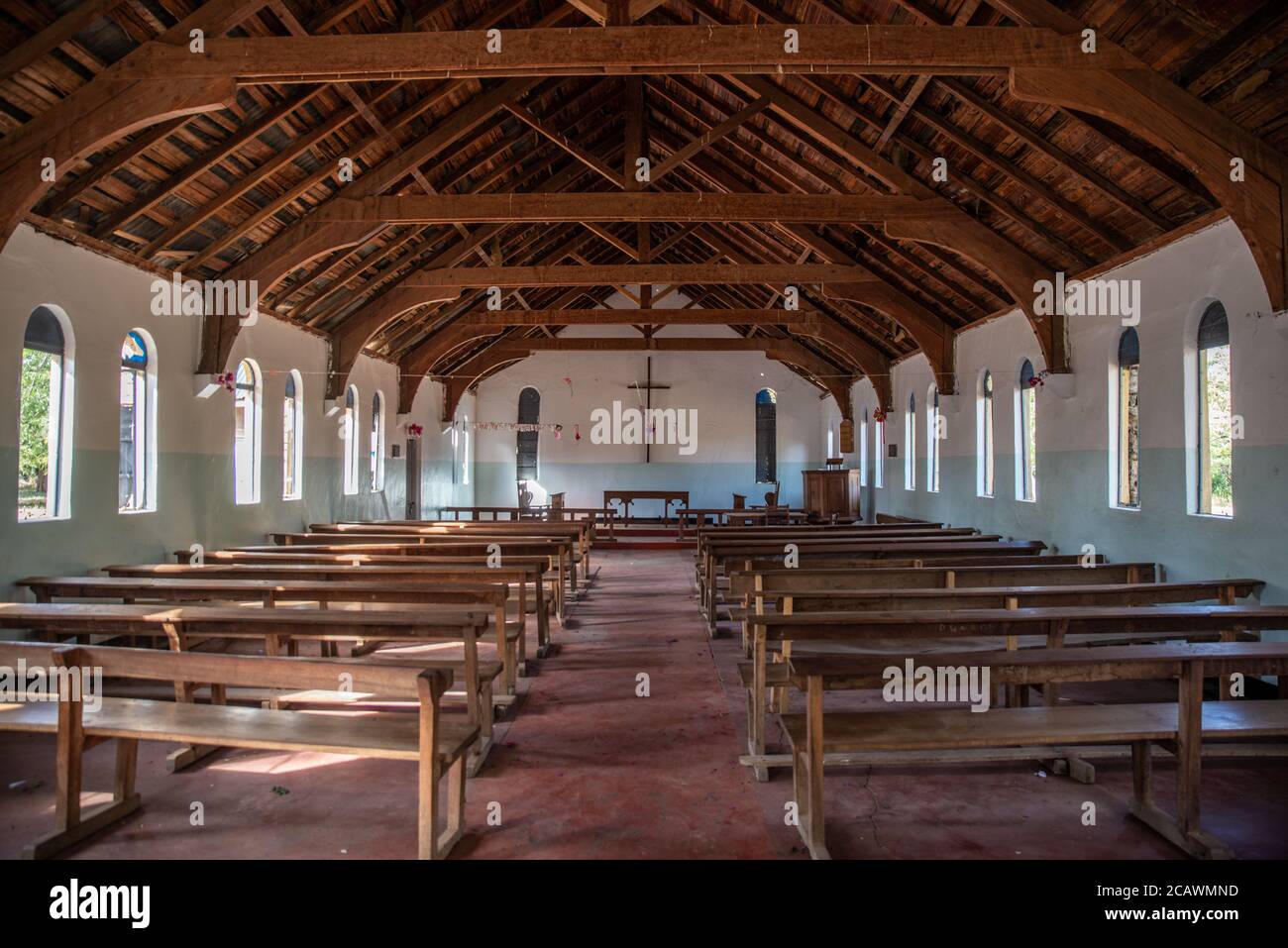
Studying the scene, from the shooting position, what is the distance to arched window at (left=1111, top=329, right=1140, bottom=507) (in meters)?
6.68

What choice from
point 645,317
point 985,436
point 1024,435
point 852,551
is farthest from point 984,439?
point 645,317

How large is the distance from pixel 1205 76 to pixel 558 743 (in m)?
5.52

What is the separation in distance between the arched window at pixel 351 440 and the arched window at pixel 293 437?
1.30 metres

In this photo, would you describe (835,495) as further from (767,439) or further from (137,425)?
(137,425)

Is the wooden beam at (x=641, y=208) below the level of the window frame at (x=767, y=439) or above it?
above

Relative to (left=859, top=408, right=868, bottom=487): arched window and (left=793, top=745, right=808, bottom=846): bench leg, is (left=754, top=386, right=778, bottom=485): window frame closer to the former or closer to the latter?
(left=859, top=408, right=868, bottom=487): arched window

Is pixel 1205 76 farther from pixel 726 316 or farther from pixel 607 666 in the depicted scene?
Result: pixel 726 316

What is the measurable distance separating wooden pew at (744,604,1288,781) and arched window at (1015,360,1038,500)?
4879 millimetres

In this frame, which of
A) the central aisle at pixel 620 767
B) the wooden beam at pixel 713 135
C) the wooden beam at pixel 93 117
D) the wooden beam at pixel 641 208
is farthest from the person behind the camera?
the wooden beam at pixel 713 135

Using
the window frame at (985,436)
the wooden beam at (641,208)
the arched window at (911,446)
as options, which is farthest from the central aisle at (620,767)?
the arched window at (911,446)

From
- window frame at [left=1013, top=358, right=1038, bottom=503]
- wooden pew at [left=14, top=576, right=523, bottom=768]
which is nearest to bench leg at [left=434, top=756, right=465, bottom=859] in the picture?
wooden pew at [left=14, top=576, right=523, bottom=768]

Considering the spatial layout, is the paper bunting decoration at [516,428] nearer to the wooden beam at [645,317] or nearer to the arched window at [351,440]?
the wooden beam at [645,317]

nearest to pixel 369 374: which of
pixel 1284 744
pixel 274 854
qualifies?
pixel 274 854

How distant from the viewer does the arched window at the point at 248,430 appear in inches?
348
